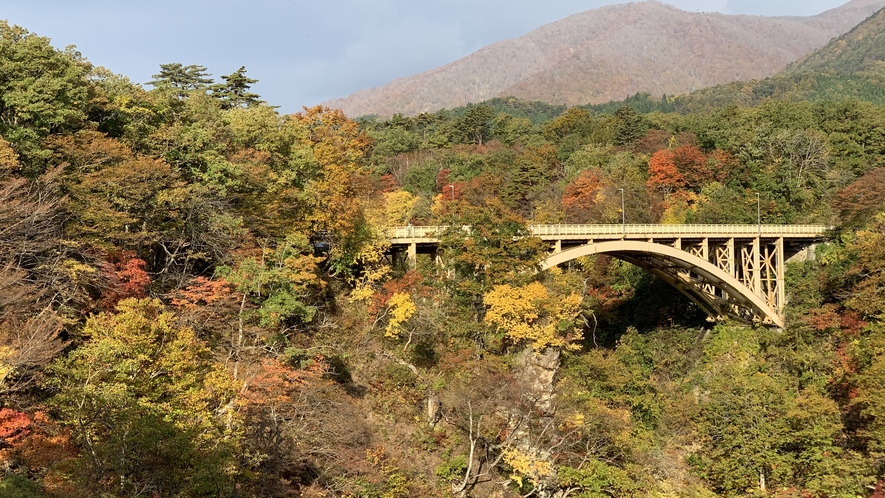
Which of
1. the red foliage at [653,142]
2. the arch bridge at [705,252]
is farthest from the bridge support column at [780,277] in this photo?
the red foliage at [653,142]

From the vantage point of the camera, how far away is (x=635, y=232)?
32312 mm

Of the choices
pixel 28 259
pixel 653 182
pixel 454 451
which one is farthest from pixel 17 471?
pixel 653 182

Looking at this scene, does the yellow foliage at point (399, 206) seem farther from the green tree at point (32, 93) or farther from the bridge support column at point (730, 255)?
the green tree at point (32, 93)

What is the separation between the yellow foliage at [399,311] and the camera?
1025 inches

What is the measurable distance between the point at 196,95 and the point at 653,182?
3445cm

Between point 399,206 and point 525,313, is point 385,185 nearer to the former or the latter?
point 399,206

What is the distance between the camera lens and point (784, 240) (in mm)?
38000

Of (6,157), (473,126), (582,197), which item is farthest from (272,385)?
(473,126)

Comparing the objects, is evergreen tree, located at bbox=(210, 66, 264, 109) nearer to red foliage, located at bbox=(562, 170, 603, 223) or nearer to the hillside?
red foliage, located at bbox=(562, 170, 603, 223)

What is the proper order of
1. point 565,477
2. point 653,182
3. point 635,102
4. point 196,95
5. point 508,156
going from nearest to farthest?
point 565,477
point 196,95
point 653,182
point 508,156
point 635,102

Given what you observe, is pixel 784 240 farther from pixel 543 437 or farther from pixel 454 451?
pixel 454 451

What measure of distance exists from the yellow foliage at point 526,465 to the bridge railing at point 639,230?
1014 centimetres

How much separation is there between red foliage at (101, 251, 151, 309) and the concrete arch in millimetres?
17496

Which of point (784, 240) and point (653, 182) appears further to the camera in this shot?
point (653, 182)
